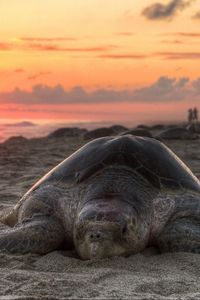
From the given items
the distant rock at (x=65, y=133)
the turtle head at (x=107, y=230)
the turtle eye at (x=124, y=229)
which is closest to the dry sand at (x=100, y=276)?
the turtle head at (x=107, y=230)

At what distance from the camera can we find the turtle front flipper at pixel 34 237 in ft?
13.9

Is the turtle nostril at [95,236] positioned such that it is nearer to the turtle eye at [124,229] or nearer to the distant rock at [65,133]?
the turtle eye at [124,229]

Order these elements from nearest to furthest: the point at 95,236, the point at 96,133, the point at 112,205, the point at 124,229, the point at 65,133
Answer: the point at 95,236
the point at 124,229
the point at 112,205
the point at 96,133
the point at 65,133

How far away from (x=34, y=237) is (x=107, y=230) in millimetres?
739

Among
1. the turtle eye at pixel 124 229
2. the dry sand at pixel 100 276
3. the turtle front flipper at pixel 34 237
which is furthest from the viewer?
the turtle front flipper at pixel 34 237

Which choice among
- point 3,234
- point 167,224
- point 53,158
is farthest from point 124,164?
point 53,158

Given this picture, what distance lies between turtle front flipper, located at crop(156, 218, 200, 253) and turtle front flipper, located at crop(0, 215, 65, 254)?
85 cm

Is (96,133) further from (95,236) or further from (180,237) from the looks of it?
(95,236)

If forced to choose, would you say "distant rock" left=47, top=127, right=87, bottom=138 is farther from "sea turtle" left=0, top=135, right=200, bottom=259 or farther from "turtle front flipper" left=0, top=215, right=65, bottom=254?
"turtle front flipper" left=0, top=215, right=65, bottom=254

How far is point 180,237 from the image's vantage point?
438 centimetres

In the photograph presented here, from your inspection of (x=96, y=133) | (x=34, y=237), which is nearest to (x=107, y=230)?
(x=34, y=237)

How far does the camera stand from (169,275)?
359 cm

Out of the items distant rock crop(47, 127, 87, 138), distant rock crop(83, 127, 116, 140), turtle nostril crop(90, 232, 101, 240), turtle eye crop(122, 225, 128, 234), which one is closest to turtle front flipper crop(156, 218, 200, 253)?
turtle eye crop(122, 225, 128, 234)

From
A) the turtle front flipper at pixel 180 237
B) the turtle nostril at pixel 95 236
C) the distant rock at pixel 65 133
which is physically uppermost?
the turtle nostril at pixel 95 236
